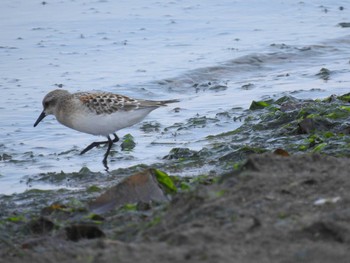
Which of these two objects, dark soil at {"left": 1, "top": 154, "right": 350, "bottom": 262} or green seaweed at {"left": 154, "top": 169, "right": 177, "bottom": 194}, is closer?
dark soil at {"left": 1, "top": 154, "right": 350, "bottom": 262}

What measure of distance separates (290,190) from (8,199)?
294 cm

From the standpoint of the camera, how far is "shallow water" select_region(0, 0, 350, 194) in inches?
359

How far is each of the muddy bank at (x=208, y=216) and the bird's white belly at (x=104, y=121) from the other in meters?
0.95

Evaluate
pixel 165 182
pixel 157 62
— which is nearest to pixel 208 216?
pixel 165 182

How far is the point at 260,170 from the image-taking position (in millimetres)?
5289

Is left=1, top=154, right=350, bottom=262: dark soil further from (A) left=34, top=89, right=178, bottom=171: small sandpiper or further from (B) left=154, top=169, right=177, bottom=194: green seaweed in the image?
(A) left=34, top=89, right=178, bottom=171: small sandpiper

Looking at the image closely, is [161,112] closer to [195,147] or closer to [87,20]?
[195,147]

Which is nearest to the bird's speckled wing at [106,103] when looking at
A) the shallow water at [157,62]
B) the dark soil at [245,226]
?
the shallow water at [157,62]

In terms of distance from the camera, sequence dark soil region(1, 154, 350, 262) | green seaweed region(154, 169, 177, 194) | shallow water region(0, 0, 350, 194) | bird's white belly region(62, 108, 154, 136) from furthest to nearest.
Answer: shallow water region(0, 0, 350, 194), bird's white belly region(62, 108, 154, 136), green seaweed region(154, 169, 177, 194), dark soil region(1, 154, 350, 262)

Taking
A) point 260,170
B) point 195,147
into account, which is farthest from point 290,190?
point 195,147

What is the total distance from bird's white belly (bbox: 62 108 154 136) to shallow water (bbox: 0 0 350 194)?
357 mm

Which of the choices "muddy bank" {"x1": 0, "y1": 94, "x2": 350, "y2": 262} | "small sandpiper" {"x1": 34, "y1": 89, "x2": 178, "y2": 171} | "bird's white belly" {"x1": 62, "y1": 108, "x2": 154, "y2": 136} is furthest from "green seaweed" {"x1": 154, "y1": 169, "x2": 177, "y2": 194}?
"bird's white belly" {"x1": 62, "y1": 108, "x2": 154, "y2": 136}

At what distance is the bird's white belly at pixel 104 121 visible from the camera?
8.32m

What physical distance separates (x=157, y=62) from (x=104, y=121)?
164 inches
